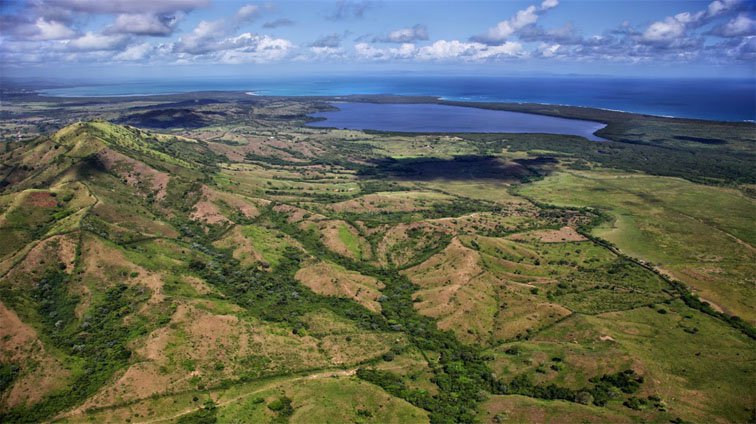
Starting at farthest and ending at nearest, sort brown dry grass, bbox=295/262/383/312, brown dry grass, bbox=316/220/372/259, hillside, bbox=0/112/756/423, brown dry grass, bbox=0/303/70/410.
Result: brown dry grass, bbox=316/220/372/259
brown dry grass, bbox=295/262/383/312
hillside, bbox=0/112/756/423
brown dry grass, bbox=0/303/70/410


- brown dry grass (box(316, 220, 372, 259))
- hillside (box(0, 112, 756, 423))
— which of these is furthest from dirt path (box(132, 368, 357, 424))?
brown dry grass (box(316, 220, 372, 259))

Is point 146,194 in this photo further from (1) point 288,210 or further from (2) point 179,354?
(2) point 179,354

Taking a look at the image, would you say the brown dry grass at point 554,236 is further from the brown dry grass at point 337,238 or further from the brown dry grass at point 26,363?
the brown dry grass at point 26,363

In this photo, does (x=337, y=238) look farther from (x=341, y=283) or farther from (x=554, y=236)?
(x=554, y=236)

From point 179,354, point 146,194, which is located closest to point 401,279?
point 179,354

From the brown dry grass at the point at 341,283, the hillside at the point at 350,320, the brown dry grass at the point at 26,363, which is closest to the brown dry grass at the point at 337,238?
the hillside at the point at 350,320

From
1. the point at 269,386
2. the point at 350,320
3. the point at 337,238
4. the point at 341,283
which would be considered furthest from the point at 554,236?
the point at 269,386

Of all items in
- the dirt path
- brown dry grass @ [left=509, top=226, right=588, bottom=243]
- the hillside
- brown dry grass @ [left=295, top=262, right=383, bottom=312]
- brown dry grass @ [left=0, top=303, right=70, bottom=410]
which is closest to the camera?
the dirt path

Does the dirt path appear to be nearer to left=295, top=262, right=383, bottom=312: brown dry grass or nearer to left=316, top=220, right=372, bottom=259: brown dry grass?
left=295, top=262, right=383, bottom=312: brown dry grass
